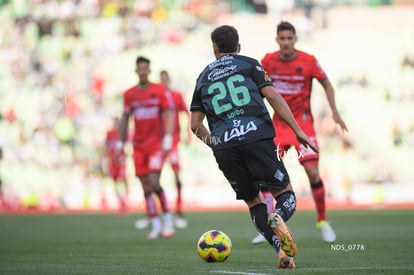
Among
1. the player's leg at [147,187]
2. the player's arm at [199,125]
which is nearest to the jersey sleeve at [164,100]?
the player's leg at [147,187]

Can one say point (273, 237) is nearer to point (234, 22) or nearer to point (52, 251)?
point (52, 251)

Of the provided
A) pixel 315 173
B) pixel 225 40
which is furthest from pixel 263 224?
pixel 315 173

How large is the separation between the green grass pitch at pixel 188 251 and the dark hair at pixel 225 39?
6.41ft

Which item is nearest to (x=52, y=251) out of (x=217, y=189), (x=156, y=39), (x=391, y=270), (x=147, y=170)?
(x=147, y=170)

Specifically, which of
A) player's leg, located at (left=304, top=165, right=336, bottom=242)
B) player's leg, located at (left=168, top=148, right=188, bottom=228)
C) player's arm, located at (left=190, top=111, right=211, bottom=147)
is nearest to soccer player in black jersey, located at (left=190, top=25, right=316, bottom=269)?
player's arm, located at (left=190, top=111, right=211, bottom=147)

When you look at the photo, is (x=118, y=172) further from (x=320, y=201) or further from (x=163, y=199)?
(x=320, y=201)

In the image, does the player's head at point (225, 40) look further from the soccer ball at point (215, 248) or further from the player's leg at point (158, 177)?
the player's leg at point (158, 177)

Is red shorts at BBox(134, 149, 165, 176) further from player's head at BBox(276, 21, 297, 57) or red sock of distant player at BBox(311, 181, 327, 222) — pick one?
player's head at BBox(276, 21, 297, 57)

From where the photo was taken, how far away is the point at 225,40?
8.09 m

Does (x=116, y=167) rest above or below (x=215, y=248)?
below

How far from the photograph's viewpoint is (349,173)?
2970cm

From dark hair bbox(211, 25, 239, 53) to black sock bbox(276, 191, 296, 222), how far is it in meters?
1.36

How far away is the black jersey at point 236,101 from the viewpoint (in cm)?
793

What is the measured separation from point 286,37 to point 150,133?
343 centimetres
